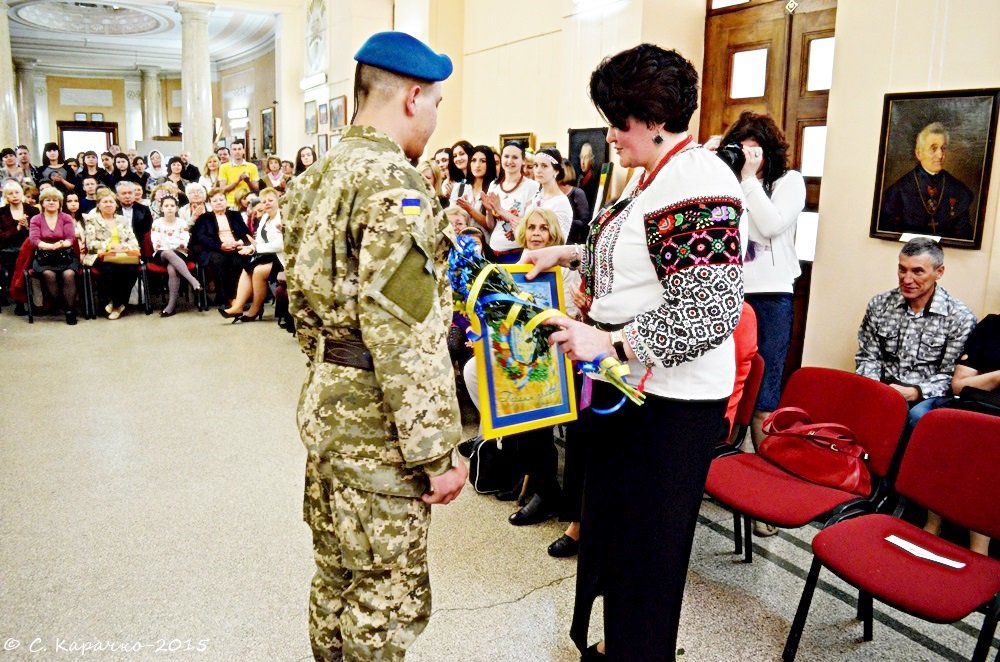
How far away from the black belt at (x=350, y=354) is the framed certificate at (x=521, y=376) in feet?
1.19

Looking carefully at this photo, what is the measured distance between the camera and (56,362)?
5.91 meters

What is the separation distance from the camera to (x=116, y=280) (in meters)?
7.93

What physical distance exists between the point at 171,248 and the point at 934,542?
7706 millimetres

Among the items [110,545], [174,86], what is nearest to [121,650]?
[110,545]

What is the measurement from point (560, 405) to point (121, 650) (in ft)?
5.15

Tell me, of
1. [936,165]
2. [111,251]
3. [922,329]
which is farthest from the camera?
[111,251]

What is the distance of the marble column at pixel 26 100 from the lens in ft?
76.3

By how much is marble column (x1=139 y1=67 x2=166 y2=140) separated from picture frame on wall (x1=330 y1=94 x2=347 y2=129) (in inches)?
559

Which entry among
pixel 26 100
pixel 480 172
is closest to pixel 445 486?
pixel 480 172

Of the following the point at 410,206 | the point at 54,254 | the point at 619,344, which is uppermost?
the point at 410,206

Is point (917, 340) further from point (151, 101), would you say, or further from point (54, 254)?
point (151, 101)

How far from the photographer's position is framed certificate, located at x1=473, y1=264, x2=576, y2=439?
1.89 meters

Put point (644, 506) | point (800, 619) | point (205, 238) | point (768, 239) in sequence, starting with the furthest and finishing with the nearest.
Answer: point (205, 238)
point (768, 239)
point (800, 619)
point (644, 506)

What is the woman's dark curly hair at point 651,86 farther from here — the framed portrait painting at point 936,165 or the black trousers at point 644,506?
the framed portrait painting at point 936,165
